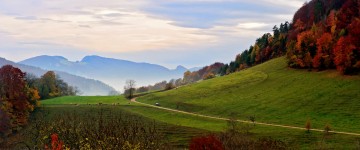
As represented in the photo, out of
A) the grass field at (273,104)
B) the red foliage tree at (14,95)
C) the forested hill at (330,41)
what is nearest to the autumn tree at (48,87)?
the grass field at (273,104)

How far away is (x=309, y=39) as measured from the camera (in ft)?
424

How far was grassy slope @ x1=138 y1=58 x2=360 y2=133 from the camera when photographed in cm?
8912

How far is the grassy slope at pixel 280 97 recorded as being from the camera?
89.1 meters

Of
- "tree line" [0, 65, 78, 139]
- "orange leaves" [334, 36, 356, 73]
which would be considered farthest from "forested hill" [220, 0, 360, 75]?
"tree line" [0, 65, 78, 139]

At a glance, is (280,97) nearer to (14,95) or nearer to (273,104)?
(273,104)

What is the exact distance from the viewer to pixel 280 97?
109 metres

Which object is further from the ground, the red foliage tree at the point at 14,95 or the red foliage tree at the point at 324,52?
the red foliage tree at the point at 324,52

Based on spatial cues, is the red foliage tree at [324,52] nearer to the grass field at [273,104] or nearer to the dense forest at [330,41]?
the dense forest at [330,41]

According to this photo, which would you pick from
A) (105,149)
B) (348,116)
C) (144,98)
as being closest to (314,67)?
(348,116)

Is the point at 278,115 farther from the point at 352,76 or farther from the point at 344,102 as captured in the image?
the point at 352,76

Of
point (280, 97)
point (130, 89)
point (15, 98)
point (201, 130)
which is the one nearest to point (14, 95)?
point (15, 98)

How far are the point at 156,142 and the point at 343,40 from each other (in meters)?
78.0

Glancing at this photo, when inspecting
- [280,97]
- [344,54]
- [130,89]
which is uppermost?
[344,54]

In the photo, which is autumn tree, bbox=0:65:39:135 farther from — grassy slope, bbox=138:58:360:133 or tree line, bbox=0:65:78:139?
grassy slope, bbox=138:58:360:133
